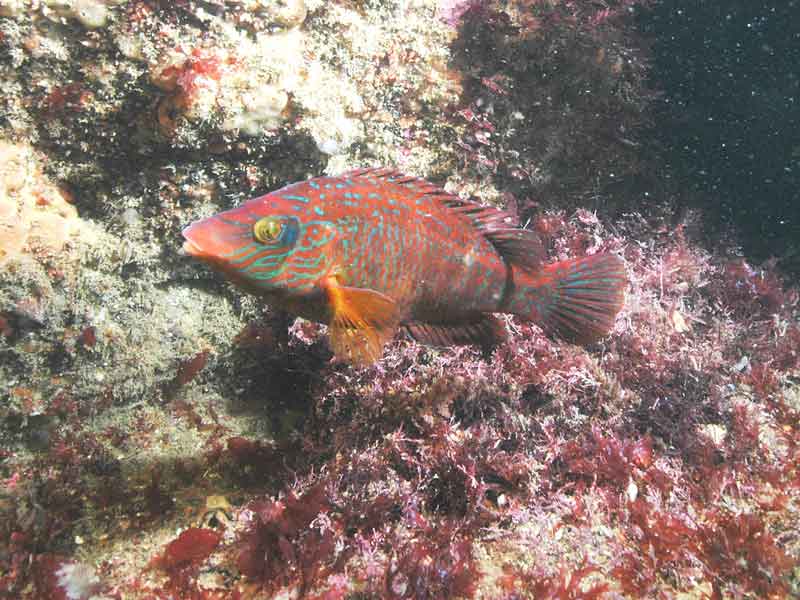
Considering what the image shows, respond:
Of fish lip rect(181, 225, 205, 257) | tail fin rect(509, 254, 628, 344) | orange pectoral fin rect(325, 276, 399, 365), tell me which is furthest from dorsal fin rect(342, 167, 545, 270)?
fish lip rect(181, 225, 205, 257)

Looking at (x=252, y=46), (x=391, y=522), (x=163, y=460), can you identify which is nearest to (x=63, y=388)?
(x=163, y=460)

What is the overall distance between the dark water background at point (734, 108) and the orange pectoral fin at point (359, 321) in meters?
5.34

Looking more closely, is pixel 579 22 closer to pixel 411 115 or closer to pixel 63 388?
pixel 411 115

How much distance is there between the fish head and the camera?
2.34 m

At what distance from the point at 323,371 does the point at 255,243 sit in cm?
209

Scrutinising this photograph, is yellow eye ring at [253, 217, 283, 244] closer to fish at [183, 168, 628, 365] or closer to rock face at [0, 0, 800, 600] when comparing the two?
fish at [183, 168, 628, 365]

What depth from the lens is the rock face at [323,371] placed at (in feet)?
10.5

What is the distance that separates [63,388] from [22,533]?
51.5 inches

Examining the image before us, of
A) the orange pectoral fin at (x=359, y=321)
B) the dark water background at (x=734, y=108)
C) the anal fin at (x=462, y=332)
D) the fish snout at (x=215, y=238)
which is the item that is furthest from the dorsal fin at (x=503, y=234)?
the dark water background at (x=734, y=108)

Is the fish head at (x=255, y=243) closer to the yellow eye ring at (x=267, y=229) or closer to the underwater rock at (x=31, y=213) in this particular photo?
the yellow eye ring at (x=267, y=229)

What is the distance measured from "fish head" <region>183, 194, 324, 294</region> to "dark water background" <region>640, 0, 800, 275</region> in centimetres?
559

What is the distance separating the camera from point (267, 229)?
2488mm

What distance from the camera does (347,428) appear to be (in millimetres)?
4004

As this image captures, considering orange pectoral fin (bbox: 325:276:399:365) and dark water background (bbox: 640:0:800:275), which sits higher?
dark water background (bbox: 640:0:800:275)
